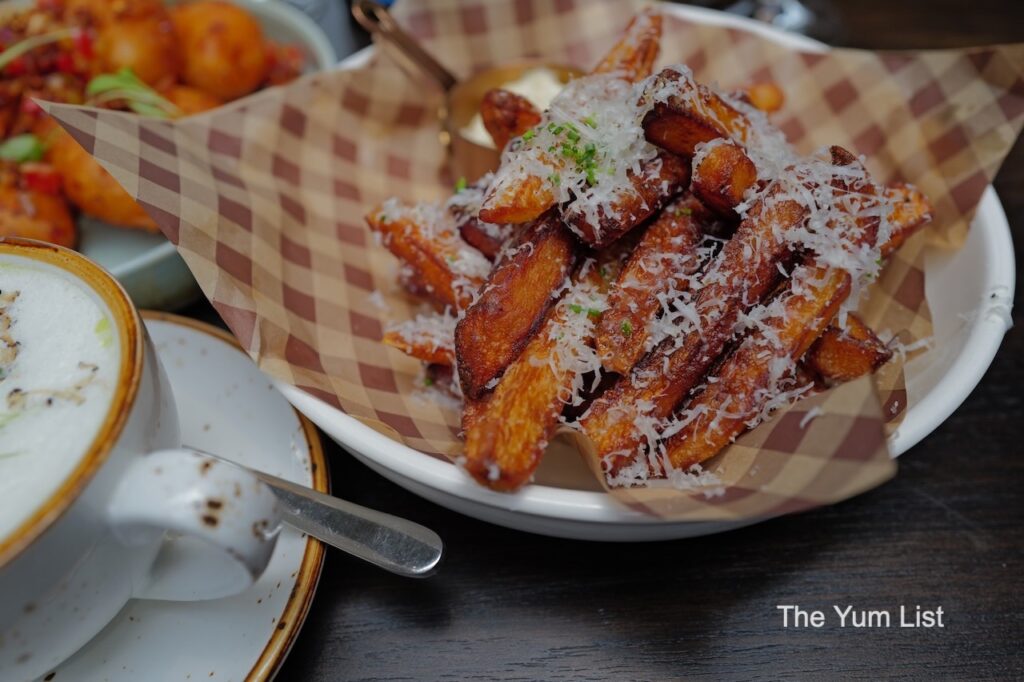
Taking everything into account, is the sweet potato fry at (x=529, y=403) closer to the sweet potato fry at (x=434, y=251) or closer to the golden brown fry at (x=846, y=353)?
the sweet potato fry at (x=434, y=251)

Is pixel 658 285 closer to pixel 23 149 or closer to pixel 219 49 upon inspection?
pixel 219 49

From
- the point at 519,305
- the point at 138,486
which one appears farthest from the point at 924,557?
the point at 138,486

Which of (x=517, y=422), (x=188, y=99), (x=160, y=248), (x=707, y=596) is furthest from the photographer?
(x=188, y=99)

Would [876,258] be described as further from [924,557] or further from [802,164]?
[924,557]

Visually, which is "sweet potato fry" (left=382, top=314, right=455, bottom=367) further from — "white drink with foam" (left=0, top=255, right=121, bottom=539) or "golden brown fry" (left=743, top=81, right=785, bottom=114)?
"golden brown fry" (left=743, top=81, right=785, bottom=114)

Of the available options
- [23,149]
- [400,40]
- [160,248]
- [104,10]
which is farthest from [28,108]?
[400,40]

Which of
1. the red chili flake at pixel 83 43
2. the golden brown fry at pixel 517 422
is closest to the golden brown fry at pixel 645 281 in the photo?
the golden brown fry at pixel 517 422

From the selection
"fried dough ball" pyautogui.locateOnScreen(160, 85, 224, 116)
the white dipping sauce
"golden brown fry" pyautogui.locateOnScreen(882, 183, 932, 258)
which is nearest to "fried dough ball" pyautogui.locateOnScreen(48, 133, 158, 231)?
"fried dough ball" pyautogui.locateOnScreen(160, 85, 224, 116)
